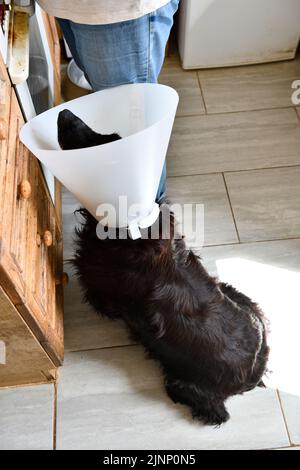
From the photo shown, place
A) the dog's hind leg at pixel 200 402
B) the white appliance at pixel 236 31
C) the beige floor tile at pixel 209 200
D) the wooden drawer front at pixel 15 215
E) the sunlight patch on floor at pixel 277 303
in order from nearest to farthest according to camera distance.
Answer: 1. the wooden drawer front at pixel 15 215
2. the dog's hind leg at pixel 200 402
3. the sunlight patch on floor at pixel 277 303
4. the beige floor tile at pixel 209 200
5. the white appliance at pixel 236 31

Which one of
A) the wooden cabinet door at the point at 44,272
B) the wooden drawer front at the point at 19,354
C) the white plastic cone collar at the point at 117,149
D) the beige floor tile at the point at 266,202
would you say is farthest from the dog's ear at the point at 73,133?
the beige floor tile at the point at 266,202

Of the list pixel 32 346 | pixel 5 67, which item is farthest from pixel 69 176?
pixel 32 346

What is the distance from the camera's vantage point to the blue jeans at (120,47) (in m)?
0.81

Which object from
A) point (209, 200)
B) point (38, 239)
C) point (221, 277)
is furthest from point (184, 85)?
point (38, 239)

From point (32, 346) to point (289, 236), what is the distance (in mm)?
794

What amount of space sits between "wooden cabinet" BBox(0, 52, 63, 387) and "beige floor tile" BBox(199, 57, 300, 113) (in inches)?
31.1

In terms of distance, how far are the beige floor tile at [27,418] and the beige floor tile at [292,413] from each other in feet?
1.83

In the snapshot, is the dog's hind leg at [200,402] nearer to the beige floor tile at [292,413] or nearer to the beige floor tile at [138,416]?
the beige floor tile at [138,416]

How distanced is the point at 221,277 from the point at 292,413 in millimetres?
383

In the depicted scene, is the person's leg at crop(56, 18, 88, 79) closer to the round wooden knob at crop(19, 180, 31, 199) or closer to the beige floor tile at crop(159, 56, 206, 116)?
the round wooden knob at crop(19, 180, 31, 199)

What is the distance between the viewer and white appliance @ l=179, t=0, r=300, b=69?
1.48 m

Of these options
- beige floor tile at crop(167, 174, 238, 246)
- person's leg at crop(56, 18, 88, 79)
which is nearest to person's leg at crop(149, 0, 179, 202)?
person's leg at crop(56, 18, 88, 79)

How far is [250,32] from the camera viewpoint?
5.15 feet

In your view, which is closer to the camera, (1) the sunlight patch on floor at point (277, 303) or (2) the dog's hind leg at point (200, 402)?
(2) the dog's hind leg at point (200, 402)
